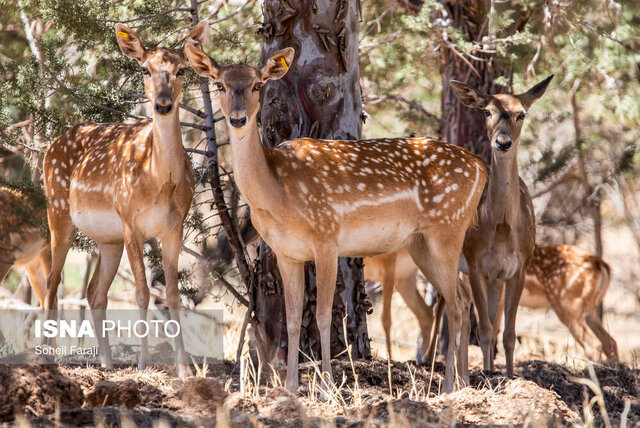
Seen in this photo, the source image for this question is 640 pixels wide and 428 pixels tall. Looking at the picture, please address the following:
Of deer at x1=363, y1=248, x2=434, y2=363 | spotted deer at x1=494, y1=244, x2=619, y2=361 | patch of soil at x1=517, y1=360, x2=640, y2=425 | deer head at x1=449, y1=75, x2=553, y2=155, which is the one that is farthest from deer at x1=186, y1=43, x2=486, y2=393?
spotted deer at x1=494, y1=244, x2=619, y2=361

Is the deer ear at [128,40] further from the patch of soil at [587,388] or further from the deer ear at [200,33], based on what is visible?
the patch of soil at [587,388]

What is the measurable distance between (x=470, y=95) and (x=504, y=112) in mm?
548

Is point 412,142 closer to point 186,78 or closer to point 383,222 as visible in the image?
point 383,222

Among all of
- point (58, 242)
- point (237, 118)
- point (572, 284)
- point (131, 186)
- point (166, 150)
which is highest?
point (237, 118)

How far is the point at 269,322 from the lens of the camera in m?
7.83

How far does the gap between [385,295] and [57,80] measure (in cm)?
494

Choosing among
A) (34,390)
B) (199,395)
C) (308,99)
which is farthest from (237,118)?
(34,390)

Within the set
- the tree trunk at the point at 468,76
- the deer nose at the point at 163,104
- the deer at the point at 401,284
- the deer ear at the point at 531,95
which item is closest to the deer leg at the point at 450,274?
the deer ear at the point at 531,95

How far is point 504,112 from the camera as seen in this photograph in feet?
25.8

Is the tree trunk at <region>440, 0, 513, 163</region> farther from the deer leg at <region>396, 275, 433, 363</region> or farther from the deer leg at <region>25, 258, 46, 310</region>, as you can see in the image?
the deer leg at <region>25, 258, 46, 310</region>

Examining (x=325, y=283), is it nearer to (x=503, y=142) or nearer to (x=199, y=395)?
(x=199, y=395)

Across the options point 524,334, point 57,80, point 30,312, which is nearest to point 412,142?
point 57,80

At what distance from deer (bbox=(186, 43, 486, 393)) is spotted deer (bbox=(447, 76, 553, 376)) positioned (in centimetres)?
55

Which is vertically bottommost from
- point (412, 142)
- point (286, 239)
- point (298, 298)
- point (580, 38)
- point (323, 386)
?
point (323, 386)
